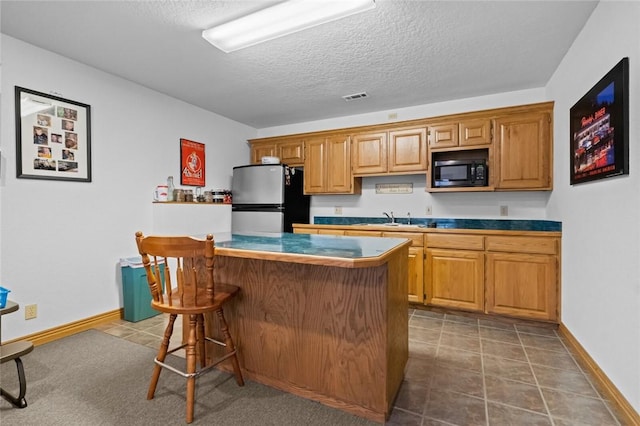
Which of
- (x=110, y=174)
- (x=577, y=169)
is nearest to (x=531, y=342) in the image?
(x=577, y=169)

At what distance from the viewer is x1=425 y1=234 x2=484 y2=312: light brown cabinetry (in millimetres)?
3246

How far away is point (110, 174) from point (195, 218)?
103 cm

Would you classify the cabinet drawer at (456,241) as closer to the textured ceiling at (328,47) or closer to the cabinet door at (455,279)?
the cabinet door at (455,279)

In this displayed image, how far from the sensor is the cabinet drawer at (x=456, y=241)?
10.7 ft

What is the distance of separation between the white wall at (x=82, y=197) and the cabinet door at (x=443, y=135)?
303cm

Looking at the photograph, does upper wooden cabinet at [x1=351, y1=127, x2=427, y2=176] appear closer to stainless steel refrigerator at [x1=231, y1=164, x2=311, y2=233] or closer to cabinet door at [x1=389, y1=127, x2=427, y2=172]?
cabinet door at [x1=389, y1=127, x2=427, y2=172]

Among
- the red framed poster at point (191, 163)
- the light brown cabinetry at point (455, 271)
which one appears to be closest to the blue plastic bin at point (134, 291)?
the red framed poster at point (191, 163)

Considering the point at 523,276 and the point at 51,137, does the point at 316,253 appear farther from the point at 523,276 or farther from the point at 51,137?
the point at 51,137

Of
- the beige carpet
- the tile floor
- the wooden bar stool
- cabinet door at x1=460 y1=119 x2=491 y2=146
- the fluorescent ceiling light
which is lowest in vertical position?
the tile floor

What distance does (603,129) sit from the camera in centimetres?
193

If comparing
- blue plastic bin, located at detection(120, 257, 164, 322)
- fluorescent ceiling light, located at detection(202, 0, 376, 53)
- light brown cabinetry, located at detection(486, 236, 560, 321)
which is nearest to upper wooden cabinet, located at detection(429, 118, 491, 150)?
light brown cabinetry, located at detection(486, 236, 560, 321)

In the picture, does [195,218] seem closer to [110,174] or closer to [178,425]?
[110,174]

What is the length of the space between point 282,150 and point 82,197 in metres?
2.57

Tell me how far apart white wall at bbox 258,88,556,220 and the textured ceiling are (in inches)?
6.3
